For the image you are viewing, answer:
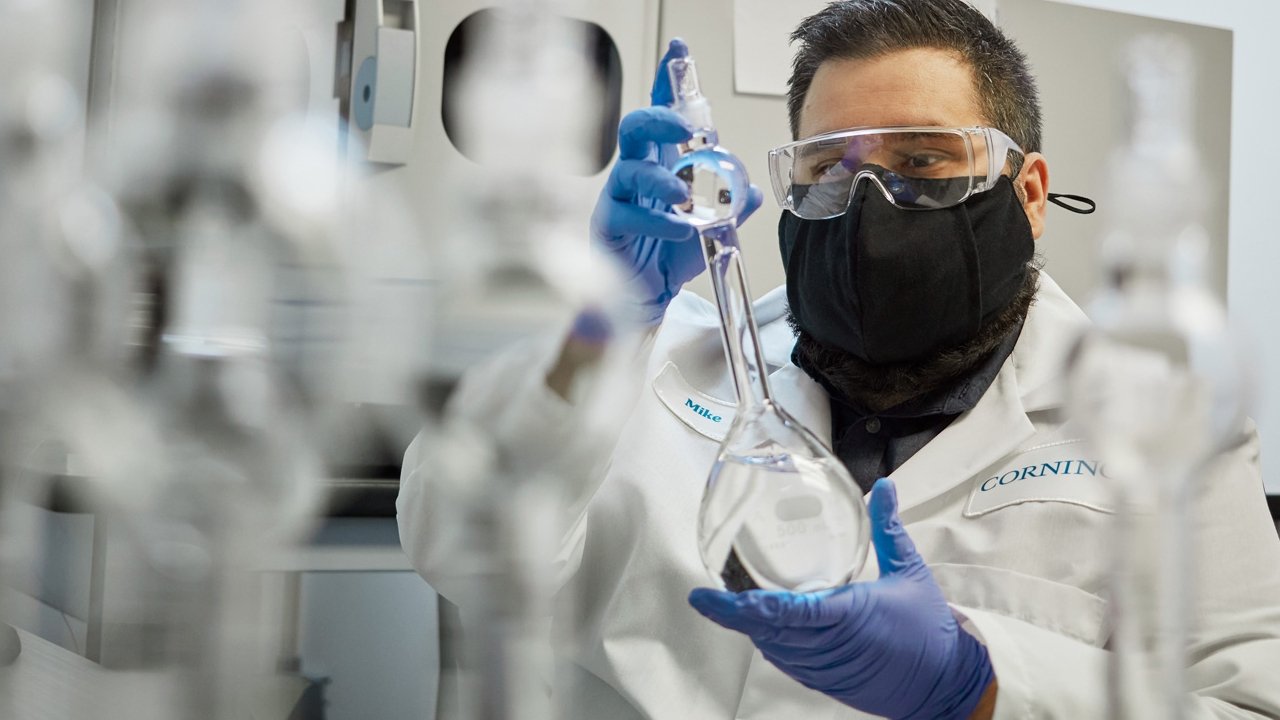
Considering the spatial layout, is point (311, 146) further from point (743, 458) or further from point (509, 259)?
point (743, 458)

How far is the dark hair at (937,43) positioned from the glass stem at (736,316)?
34.7 inches

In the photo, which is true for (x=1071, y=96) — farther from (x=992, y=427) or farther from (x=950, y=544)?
(x=950, y=544)

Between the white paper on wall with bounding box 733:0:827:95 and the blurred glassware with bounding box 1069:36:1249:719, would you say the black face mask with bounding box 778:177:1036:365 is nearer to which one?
the blurred glassware with bounding box 1069:36:1249:719

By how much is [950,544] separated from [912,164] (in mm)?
433

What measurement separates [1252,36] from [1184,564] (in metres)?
3.19

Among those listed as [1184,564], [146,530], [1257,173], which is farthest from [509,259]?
[1257,173]

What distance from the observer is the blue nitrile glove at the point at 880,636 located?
60 cm

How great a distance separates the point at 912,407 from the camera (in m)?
1.38

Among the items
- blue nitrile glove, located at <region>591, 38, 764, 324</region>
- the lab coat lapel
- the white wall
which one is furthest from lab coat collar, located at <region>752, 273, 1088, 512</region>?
the white wall

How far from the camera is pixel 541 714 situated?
429 millimetres

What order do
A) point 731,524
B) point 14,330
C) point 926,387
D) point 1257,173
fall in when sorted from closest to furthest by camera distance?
point 14,330, point 731,524, point 926,387, point 1257,173

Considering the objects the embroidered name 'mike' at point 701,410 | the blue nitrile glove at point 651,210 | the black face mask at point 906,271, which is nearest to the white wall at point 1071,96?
the black face mask at point 906,271

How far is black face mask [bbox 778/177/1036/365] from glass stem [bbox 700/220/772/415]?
0.66 metres

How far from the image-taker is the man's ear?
1458mm
